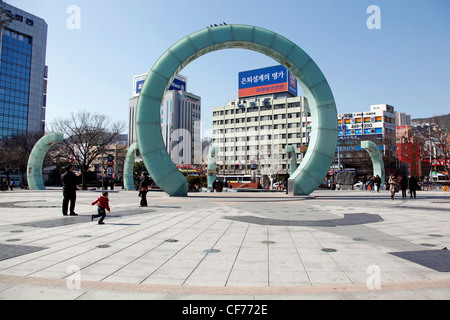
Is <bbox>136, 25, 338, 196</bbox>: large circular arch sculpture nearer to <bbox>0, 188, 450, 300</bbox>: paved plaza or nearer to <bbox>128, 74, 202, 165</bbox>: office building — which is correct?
<bbox>0, 188, 450, 300</bbox>: paved plaza

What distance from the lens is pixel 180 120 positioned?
150m

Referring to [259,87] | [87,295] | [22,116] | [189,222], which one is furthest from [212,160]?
[22,116]

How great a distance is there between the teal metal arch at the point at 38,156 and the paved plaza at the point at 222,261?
2538cm

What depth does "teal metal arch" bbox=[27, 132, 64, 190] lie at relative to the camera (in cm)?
3130

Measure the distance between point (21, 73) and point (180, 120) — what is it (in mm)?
69507

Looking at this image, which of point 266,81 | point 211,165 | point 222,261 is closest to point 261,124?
point 266,81

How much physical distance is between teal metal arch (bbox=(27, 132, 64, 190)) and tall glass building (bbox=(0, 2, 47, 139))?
2623 inches

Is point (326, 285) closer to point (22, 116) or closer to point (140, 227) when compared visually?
point (140, 227)

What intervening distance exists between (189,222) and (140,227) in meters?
1.64

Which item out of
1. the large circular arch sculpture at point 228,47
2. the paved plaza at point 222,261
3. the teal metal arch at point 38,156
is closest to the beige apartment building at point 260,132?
the teal metal arch at point 38,156

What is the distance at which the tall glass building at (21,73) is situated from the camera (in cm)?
9150

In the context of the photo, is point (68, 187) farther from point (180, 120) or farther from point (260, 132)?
point (180, 120)

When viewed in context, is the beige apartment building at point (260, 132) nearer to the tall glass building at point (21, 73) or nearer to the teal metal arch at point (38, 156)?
the tall glass building at point (21, 73)

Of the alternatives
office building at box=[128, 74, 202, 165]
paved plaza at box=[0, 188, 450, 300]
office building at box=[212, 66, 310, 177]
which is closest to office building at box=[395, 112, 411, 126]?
office building at box=[212, 66, 310, 177]
